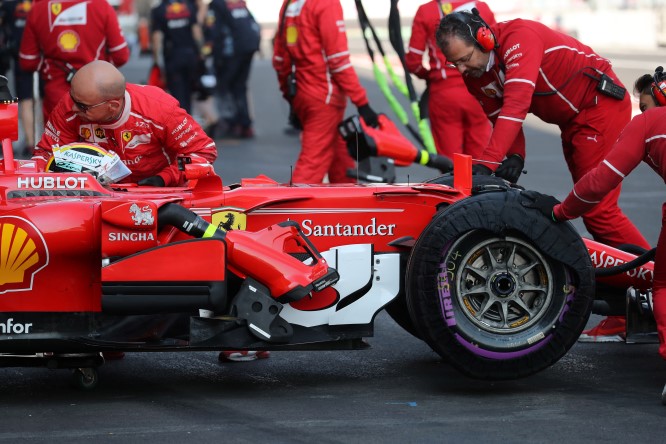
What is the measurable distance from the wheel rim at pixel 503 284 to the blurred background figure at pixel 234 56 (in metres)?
10.7

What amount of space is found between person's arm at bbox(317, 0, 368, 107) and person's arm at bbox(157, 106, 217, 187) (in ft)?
9.92

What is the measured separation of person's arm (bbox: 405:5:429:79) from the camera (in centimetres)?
990

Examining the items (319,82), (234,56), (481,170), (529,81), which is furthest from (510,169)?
(234,56)

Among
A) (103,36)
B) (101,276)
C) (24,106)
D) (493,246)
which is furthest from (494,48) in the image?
(24,106)

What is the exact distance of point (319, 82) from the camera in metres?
9.70

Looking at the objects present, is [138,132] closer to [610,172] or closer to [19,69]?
[610,172]

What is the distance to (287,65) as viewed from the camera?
9867 millimetres

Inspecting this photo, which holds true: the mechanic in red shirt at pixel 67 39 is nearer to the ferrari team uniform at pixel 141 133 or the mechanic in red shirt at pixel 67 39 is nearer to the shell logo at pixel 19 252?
→ the ferrari team uniform at pixel 141 133

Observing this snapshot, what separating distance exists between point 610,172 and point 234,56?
11134mm

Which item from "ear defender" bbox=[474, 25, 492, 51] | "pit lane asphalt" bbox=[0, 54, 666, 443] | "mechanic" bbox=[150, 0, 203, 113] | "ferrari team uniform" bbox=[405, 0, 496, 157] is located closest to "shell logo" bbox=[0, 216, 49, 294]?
"pit lane asphalt" bbox=[0, 54, 666, 443]

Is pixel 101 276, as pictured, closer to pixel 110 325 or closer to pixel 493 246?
pixel 110 325

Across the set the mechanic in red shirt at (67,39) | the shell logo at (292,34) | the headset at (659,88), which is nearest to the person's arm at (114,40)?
the mechanic in red shirt at (67,39)

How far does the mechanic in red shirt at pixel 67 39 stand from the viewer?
10719mm

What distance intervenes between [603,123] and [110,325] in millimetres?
3033
